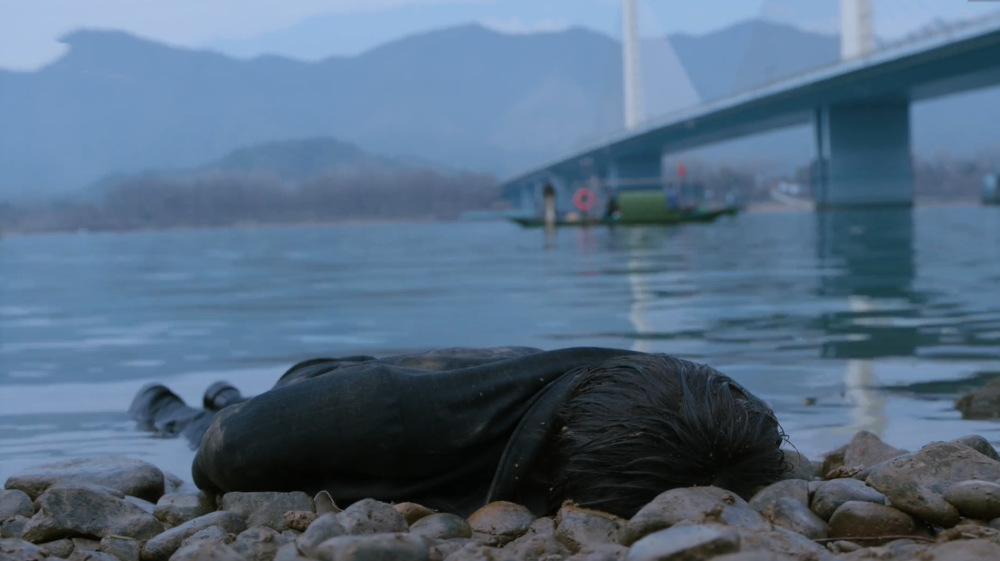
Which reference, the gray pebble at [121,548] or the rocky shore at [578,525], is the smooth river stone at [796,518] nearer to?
the rocky shore at [578,525]

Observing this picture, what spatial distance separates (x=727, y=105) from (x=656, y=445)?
41.1m

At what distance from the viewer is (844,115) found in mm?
47844

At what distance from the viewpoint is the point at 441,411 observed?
268 centimetres

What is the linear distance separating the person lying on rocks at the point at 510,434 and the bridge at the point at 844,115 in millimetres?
30839

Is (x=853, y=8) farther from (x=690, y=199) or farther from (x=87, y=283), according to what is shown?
(x=87, y=283)

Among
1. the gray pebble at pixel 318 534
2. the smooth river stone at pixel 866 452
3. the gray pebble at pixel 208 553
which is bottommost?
the smooth river stone at pixel 866 452

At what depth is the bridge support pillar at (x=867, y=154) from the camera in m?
47.8

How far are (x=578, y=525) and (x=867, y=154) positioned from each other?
48595 mm

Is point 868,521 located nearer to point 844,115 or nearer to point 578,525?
point 578,525

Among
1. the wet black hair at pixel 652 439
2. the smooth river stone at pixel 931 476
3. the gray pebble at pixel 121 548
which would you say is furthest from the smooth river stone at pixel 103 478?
the smooth river stone at pixel 931 476

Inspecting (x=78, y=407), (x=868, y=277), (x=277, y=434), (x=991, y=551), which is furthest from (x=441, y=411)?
(x=868, y=277)

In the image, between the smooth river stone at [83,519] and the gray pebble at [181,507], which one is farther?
the gray pebble at [181,507]

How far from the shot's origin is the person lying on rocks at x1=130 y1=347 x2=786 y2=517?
2.50 m

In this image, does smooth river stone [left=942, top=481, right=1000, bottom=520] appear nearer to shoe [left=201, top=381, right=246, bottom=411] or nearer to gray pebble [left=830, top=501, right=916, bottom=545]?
gray pebble [left=830, top=501, right=916, bottom=545]
